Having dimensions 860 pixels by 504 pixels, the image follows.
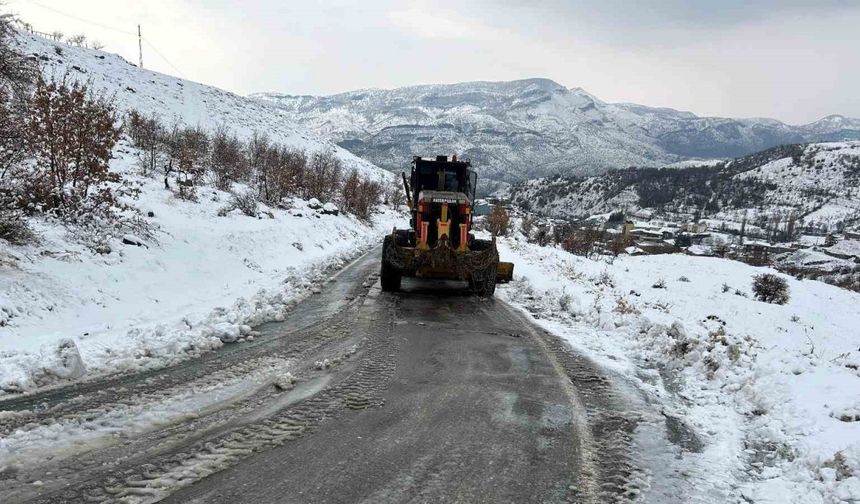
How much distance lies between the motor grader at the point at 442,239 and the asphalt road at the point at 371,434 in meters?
4.08

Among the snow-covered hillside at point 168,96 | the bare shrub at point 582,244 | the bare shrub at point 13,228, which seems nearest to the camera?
the bare shrub at point 13,228

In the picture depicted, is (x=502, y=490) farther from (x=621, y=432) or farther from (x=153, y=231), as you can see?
(x=153, y=231)

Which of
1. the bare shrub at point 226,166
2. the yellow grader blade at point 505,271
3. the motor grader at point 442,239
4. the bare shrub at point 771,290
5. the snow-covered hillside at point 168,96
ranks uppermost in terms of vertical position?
the snow-covered hillside at point 168,96

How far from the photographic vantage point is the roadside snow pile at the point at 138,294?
5770 mm

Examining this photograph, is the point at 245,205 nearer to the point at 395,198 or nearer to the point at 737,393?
the point at 737,393

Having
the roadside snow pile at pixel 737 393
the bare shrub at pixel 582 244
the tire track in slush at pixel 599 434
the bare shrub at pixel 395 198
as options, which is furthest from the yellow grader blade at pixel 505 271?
the bare shrub at pixel 395 198

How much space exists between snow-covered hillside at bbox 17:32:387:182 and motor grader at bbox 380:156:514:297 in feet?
150

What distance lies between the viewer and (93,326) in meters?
7.12

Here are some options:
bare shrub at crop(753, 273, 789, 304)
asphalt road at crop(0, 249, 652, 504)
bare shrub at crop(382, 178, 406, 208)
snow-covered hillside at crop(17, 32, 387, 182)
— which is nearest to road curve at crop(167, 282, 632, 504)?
asphalt road at crop(0, 249, 652, 504)

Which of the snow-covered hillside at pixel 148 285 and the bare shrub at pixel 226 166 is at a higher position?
the bare shrub at pixel 226 166

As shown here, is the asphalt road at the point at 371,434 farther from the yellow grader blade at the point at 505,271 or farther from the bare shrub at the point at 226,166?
the bare shrub at the point at 226,166

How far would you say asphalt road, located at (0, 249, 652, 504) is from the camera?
344cm

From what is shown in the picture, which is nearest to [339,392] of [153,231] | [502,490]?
[502,490]

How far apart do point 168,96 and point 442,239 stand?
77.7m
